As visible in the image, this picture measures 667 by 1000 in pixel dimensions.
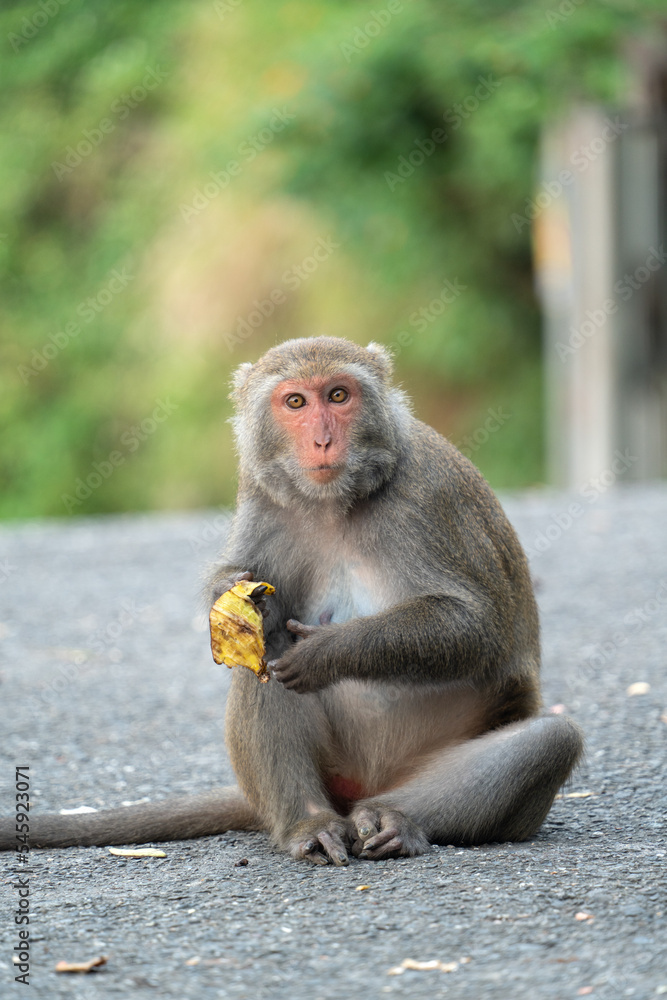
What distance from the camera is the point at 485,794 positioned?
3668 mm

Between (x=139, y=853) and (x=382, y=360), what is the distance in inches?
65.1

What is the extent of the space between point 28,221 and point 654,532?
14.5 meters

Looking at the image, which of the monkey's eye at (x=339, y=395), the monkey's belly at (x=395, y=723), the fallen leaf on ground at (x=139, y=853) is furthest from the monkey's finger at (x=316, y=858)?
the monkey's eye at (x=339, y=395)

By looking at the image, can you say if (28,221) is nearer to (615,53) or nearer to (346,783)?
(615,53)

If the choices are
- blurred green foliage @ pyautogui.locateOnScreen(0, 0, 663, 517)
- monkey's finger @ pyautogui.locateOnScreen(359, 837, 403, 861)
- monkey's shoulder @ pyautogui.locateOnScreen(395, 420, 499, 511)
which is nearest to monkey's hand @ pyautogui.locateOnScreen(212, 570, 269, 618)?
monkey's shoulder @ pyautogui.locateOnScreen(395, 420, 499, 511)

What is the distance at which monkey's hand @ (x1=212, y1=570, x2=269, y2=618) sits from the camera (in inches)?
149

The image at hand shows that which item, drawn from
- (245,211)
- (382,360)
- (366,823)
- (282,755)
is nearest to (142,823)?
(282,755)

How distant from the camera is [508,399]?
1728 centimetres

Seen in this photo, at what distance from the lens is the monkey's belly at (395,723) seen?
3877mm

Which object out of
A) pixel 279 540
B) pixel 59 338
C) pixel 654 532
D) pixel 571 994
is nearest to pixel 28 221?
pixel 59 338

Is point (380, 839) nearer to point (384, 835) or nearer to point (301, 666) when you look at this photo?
point (384, 835)

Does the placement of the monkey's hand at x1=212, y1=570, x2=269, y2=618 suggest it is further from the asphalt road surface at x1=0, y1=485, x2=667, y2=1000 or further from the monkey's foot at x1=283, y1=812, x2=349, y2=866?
the monkey's foot at x1=283, y1=812, x2=349, y2=866

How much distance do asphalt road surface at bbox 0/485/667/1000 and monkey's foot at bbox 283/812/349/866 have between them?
0.05 metres

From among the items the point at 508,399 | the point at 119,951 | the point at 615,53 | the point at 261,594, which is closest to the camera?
the point at 119,951
